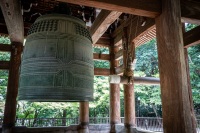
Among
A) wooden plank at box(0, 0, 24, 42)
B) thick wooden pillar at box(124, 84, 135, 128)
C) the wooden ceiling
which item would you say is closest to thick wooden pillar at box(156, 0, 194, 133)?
the wooden ceiling

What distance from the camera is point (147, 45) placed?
1647 cm

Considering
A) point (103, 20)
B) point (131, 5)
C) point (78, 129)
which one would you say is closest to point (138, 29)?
point (103, 20)

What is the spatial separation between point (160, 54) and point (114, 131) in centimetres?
491

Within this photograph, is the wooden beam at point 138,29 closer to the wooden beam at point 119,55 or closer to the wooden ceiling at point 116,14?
the wooden ceiling at point 116,14

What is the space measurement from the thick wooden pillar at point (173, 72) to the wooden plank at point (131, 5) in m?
0.11

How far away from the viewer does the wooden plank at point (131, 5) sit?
223cm

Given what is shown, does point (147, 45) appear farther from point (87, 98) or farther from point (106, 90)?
point (87, 98)

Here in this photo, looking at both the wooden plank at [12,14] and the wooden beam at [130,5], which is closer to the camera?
the wooden beam at [130,5]

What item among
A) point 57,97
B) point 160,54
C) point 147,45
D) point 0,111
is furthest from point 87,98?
point 147,45

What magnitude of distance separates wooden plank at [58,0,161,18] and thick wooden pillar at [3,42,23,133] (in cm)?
454

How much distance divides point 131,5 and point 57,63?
48.1 inches

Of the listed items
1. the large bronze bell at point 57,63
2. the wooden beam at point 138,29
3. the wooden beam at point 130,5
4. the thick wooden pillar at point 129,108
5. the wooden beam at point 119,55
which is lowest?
the thick wooden pillar at point 129,108

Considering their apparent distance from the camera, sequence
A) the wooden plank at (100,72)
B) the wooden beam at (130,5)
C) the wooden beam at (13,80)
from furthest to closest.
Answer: the wooden plank at (100,72), the wooden beam at (13,80), the wooden beam at (130,5)

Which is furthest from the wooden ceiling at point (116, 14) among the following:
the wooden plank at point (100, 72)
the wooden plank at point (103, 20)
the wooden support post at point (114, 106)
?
the wooden support post at point (114, 106)
